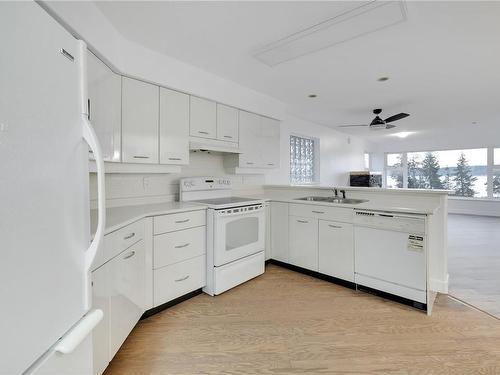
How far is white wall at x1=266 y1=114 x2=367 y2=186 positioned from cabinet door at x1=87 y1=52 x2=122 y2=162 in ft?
8.46

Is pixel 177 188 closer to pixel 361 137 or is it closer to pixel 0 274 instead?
pixel 0 274

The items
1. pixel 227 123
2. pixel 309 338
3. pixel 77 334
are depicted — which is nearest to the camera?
pixel 77 334

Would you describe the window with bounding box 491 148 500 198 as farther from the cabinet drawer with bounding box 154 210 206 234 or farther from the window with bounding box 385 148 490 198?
the cabinet drawer with bounding box 154 210 206 234

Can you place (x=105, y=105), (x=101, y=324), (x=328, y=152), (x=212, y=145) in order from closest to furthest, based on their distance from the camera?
1. (x=101, y=324)
2. (x=105, y=105)
3. (x=212, y=145)
4. (x=328, y=152)

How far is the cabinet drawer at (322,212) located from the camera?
2.72 meters

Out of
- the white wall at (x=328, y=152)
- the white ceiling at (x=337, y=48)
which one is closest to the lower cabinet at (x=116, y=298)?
the white ceiling at (x=337, y=48)

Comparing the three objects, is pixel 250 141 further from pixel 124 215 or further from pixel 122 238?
pixel 122 238

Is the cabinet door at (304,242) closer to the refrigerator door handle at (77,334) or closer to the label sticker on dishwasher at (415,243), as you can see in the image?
the label sticker on dishwasher at (415,243)

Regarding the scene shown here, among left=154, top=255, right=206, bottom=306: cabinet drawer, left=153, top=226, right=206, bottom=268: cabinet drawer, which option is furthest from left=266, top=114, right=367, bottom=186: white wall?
left=154, top=255, right=206, bottom=306: cabinet drawer

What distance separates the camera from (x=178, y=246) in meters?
2.34

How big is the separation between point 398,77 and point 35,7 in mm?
3496

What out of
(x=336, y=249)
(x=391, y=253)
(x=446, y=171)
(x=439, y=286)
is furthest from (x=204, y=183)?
(x=446, y=171)

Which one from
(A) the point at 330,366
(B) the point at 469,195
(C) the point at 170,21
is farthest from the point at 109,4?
(B) the point at 469,195

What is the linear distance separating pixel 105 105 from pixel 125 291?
4.79 ft
